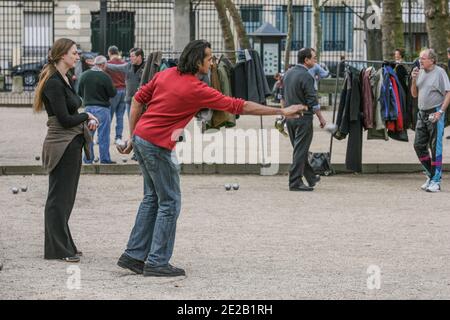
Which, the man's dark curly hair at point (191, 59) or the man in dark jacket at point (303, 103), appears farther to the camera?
the man in dark jacket at point (303, 103)

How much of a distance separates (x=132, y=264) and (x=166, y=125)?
45.4 inches

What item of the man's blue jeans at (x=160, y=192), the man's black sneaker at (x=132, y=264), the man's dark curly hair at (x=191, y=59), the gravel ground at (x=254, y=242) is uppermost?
the man's dark curly hair at (x=191, y=59)

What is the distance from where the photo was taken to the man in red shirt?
9.63 metres

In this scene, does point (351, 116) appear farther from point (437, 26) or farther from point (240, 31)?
point (240, 31)

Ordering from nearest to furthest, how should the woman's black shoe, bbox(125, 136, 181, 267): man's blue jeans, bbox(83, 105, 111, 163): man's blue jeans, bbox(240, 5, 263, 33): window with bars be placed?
bbox(125, 136, 181, 267): man's blue jeans → the woman's black shoe → bbox(83, 105, 111, 163): man's blue jeans → bbox(240, 5, 263, 33): window with bars

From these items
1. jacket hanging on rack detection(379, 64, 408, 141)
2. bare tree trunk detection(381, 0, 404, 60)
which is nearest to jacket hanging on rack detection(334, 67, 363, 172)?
jacket hanging on rack detection(379, 64, 408, 141)

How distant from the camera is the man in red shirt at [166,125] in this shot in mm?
9633

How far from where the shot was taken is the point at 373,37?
4169 cm

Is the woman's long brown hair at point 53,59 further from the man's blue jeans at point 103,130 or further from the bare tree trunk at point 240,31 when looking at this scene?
the bare tree trunk at point 240,31

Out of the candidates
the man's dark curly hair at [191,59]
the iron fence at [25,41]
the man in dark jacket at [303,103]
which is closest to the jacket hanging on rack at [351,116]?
the man in dark jacket at [303,103]

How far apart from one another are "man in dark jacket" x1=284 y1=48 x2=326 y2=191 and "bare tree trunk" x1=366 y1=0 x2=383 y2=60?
79.5 feet

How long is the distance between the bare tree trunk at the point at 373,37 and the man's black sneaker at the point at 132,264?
30891mm

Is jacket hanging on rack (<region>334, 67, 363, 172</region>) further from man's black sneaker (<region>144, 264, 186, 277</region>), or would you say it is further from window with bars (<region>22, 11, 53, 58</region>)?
window with bars (<region>22, 11, 53, 58</region>)

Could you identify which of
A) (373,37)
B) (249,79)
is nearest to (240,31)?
(373,37)
